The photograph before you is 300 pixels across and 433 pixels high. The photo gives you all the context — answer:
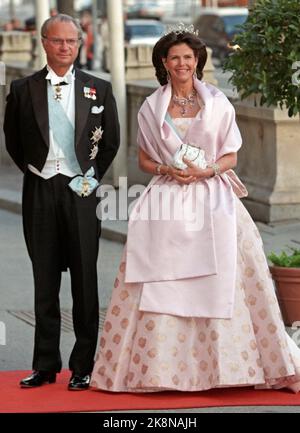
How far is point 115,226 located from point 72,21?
22.7 ft

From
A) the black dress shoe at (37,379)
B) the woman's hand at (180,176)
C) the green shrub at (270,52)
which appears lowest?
the black dress shoe at (37,379)

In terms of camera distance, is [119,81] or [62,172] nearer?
[62,172]

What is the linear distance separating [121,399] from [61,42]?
1.85 m

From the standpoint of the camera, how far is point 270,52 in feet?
31.6

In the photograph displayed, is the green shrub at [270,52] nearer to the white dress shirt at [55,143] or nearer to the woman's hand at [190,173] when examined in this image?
the woman's hand at [190,173]

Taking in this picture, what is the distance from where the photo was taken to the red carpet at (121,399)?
705 centimetres

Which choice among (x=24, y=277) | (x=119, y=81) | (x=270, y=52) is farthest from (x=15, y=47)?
(x=270, y=52)

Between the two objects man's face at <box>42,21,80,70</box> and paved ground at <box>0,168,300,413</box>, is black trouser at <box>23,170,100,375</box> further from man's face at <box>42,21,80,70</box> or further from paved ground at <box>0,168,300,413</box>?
paved ground at <box>0,168,300,413</box>

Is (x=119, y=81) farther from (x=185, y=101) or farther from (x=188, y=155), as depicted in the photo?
(x=188, y=155)

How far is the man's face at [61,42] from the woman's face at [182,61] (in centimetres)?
50

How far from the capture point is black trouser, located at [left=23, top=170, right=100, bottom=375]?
735 centimetres

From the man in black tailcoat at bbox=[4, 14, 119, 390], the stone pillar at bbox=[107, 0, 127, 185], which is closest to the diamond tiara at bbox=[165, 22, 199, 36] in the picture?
the man in black tailcoat at bbox=[4, 14, 119, 390]

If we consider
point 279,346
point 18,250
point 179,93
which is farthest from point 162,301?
point 18,250

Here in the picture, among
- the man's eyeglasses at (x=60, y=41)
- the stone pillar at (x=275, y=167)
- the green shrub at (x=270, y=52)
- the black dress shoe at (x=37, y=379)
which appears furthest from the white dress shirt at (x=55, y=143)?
the stone pillar at (x=275, y=167)
